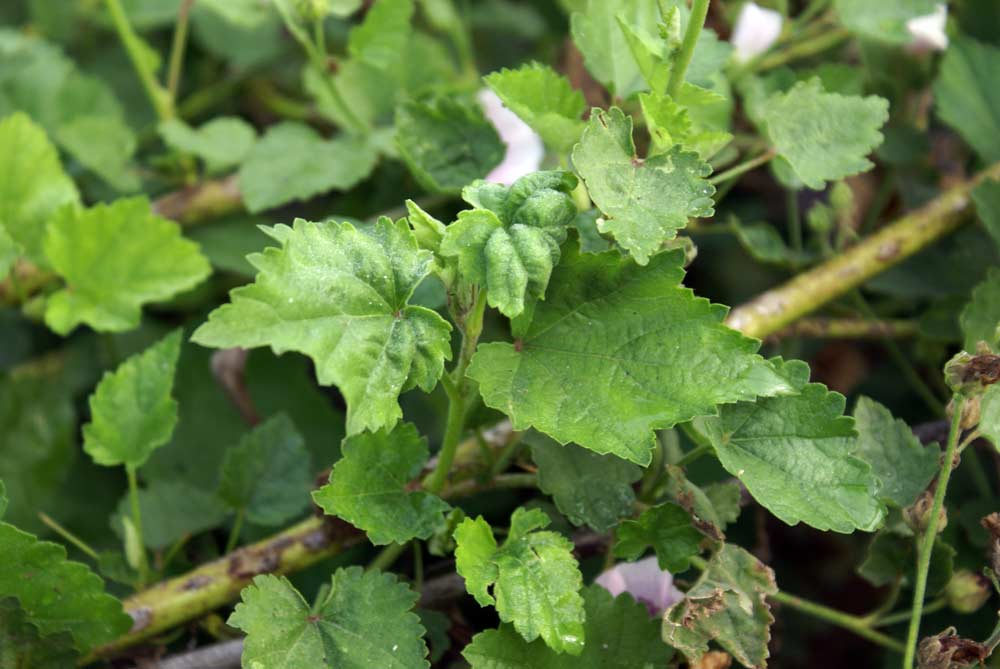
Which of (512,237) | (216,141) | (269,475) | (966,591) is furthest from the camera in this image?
(216,141)

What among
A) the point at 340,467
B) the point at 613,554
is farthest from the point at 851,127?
the point at 340,467

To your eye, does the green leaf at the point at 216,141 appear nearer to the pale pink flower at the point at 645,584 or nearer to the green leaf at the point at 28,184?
the green leaf at the point at 28,184

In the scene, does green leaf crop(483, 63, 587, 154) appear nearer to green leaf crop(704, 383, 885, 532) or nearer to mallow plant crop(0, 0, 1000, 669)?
mallow plant crop(0, 0, 1000, 669)

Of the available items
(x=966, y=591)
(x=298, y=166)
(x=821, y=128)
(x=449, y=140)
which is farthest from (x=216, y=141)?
(x=966, y=591)

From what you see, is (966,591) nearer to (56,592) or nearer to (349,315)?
(349,315)

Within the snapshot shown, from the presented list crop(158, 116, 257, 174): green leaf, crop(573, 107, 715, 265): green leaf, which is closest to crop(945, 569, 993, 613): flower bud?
crop(573, 107, 715, 265): green leaf

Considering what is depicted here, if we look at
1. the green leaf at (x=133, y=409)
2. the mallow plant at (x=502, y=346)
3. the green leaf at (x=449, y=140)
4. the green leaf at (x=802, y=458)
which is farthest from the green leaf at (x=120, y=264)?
the green leaf at (x=802, y=458)
